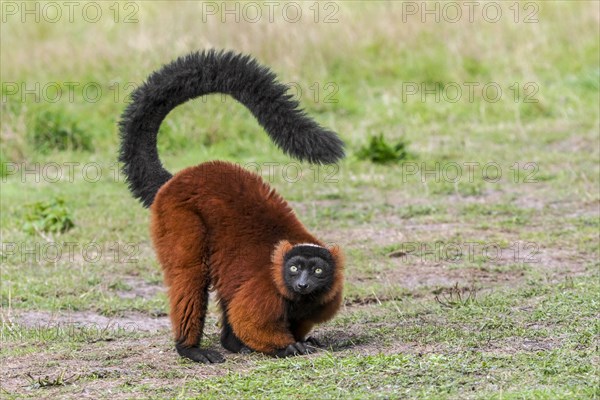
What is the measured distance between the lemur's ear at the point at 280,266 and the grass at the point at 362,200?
403 mm

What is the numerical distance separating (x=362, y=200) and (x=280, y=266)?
4762 mm

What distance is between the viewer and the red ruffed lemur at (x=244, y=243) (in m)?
6.04

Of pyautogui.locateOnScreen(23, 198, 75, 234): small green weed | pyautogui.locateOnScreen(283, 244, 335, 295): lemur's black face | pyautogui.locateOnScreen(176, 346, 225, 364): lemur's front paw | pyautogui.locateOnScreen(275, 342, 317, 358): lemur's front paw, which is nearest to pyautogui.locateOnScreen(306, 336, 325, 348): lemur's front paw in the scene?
pyautogui.locateOnScreen(275, 342, 317, 358): lemur's front paw

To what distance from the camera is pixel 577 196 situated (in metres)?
10.4

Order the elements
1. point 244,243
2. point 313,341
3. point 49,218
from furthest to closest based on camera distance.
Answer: point 49,218 → point 313,341 → point 244,243

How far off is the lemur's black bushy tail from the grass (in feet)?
3.64

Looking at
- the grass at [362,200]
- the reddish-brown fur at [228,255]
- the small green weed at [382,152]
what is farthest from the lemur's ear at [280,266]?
the small green weed at [382,152]

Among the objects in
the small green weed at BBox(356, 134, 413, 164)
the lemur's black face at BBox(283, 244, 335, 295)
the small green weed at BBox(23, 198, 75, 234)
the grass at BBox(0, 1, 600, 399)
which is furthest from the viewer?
the small green weed at BBox(356, 134, 413, 164)

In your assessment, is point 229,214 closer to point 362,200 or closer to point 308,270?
point 308,270

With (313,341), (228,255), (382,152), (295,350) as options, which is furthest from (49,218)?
(295,350)

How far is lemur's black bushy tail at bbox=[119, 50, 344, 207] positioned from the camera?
604 cm

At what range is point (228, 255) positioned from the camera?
6.18 metres

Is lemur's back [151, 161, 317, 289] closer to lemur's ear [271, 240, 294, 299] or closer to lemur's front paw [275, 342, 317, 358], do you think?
lemur's ear [271, 240, 294, 299]

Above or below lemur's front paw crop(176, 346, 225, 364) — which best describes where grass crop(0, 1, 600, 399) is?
above
